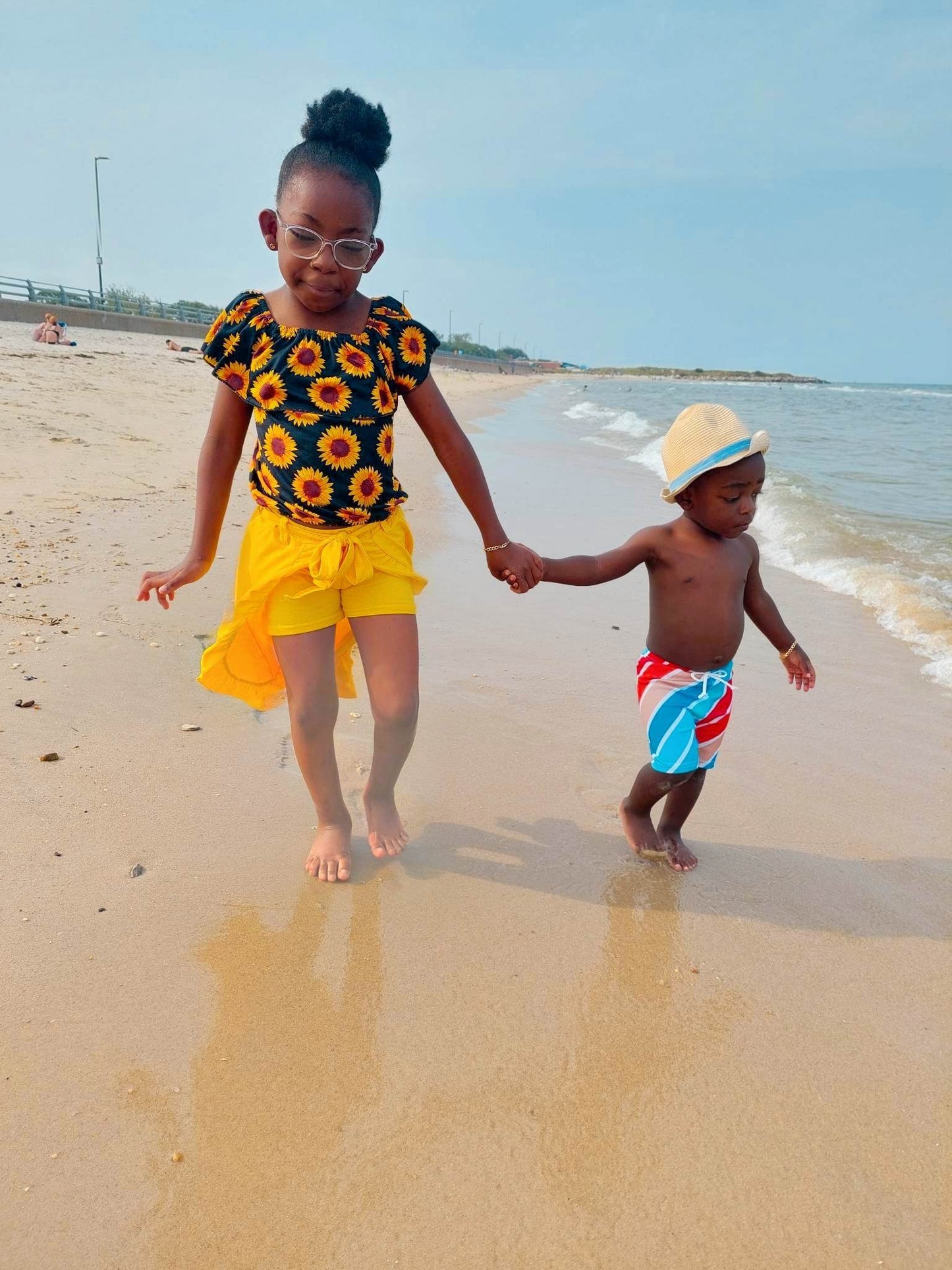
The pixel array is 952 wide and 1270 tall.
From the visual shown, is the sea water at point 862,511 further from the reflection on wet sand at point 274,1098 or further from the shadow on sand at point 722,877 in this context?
the reflection on wet sand at point 274,1098

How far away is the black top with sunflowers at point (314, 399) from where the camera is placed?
2250 mm

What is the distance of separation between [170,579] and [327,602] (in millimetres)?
445

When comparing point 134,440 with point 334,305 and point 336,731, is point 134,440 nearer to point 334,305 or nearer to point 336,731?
point 336,731

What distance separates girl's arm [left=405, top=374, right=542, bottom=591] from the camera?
2449 millimetres

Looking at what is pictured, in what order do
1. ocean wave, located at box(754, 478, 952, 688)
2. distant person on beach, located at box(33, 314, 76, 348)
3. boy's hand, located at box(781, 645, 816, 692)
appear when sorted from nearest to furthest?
boy's hand, located at box(781, 645, 816, 692), ocean wave, located at box(754, 478, 952, 688), distant person on beach, located at box(33, 314, 76, 348)

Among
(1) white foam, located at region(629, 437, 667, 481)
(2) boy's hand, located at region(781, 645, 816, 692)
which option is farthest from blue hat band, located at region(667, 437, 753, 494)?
(1) white foam, located at region(629, 437, 667, 481)

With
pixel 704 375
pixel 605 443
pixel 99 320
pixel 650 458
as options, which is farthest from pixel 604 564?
pixel 704 375

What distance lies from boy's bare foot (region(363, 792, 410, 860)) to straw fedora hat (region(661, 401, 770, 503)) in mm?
1106

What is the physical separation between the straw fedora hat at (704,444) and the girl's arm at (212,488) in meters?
1.10

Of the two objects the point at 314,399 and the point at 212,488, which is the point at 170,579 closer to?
the point at 212,488

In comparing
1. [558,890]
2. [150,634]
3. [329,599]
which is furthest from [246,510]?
[558,890]

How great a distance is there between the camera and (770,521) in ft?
25.8

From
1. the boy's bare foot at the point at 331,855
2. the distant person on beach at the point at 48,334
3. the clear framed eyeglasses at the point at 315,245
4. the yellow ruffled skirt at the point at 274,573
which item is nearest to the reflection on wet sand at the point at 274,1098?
the boy's bare foot at the point at 331,855

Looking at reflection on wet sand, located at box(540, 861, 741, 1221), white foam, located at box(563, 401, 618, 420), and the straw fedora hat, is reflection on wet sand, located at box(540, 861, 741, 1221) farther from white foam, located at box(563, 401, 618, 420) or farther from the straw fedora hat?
white foam, located at box(563, 401, 618, 420)
